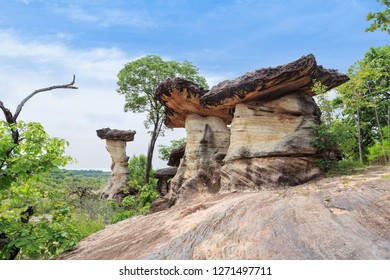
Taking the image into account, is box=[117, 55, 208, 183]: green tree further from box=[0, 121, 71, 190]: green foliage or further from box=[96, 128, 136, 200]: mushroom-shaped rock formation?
box=[0, 121, 71, 190]: green foliage

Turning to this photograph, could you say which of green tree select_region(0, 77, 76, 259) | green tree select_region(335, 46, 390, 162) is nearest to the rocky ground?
green tree select_region(0, 77, 76, 259)

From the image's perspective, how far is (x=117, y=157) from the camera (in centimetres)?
3059

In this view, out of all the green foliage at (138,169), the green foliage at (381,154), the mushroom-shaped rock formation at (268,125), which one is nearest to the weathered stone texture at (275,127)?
the mushroom-shaped rock formation at (268,125)

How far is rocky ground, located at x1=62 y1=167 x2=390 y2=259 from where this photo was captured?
6395 mm

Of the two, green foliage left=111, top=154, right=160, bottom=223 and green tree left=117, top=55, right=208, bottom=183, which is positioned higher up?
green tree left=117, top=55, right=208, bottom=183

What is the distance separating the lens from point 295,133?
12.8 m

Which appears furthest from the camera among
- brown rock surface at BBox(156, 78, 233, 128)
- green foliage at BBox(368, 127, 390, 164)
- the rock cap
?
the rock cap

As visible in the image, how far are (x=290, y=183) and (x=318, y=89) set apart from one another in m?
A: 3.88

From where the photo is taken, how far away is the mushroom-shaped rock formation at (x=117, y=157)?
1183 inches

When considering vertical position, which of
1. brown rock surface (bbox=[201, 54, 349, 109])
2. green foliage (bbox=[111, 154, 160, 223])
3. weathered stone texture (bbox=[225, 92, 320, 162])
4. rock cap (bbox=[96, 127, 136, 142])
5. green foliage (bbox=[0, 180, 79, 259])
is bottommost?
green foliage (bbox=[111, 154, 160, 223])

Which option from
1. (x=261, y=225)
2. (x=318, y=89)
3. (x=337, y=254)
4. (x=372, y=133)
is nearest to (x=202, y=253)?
(x=261, y=225)

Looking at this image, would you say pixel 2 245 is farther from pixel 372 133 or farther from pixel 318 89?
pixel 372 133

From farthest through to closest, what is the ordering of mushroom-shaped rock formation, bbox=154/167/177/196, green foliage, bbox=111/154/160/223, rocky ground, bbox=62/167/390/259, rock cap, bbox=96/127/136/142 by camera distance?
rock cap, bbox=96/127/136/142 < mushroom-shaped rock formation, bbox=154/167/177/196 < green foliage, bbox=111/154/160/223 < rocky ground, bbox=62/167/390/259

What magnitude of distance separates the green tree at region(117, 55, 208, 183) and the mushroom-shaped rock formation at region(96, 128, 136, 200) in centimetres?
243
